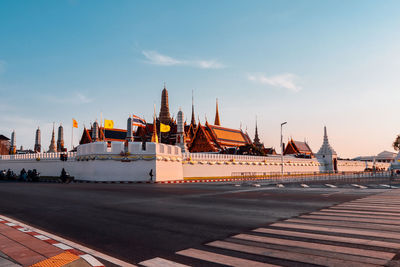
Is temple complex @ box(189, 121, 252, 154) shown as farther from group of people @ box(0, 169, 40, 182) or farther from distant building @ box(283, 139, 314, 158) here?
group of people @ box(0, 169, 40, 182)

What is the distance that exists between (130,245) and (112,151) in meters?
33.1

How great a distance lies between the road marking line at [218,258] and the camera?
4.74 m

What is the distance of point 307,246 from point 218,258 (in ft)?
6.09

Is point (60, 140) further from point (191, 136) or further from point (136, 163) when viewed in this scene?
point (136, 163)

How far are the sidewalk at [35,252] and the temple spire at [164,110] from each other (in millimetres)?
78049

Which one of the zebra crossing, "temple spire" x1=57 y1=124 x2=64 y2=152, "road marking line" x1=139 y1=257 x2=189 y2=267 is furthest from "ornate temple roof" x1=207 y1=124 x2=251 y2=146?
"road marking line" x1=139 y1=257 x2=189 y2=267

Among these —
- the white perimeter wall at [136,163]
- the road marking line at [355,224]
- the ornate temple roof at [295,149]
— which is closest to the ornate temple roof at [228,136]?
the ornate temple roof at [295,149]

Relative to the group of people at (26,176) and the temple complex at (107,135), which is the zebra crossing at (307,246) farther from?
the temple complex at (107,135)

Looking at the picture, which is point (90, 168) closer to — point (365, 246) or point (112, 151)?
point (112, 151)

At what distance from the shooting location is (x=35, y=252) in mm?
5488

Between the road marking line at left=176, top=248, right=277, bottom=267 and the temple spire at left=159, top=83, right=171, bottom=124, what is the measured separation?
79963 mm

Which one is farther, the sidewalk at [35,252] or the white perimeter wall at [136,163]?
the white perimeter wall at [136,163]

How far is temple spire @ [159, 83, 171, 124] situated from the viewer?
85.4m

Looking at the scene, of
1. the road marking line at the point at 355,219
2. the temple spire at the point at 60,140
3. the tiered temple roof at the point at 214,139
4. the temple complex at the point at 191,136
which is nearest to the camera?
the road marking line at the point at 355,219
